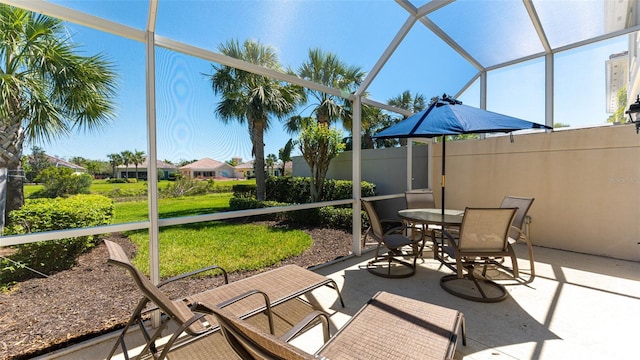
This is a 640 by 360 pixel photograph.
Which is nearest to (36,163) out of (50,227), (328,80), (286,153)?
(50,227)

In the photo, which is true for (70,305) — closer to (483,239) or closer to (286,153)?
(483,239)

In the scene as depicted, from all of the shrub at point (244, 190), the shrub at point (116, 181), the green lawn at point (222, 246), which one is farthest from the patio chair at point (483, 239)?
the shrub at point (244, 190)

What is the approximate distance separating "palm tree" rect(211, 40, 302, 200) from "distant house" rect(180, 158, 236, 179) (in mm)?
864

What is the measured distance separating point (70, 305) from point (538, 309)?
551 centimetres

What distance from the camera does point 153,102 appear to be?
101 inches

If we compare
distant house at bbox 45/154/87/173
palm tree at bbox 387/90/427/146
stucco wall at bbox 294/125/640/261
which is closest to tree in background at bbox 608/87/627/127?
stucco wall at bbox 294/125/640/261

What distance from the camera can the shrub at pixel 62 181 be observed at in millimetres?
3418

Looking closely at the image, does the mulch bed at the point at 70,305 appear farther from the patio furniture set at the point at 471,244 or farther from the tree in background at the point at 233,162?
the tree in background at the point at 233,162

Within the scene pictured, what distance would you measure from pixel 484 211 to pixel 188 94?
5.98m

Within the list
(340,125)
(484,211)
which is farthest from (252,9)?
(340,125)

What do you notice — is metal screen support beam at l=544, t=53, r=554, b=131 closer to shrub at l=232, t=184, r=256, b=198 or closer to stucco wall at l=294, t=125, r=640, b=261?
stucco wall at l=294, t=125, r=640, b=261

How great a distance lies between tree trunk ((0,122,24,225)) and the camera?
2.82 meters

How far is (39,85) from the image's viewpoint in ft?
10.1

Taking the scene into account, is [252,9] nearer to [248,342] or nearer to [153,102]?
[153,102]
